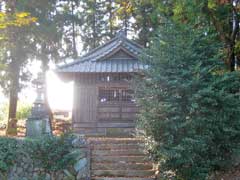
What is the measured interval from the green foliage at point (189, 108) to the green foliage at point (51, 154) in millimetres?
2234

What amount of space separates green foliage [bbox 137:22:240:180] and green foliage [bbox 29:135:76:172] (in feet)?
7.33

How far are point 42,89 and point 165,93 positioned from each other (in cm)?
634

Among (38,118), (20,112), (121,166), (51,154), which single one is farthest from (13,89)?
(51,154)

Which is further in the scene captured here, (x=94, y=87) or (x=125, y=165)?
(x=94, y=87)

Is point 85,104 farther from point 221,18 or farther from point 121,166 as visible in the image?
point 221,18

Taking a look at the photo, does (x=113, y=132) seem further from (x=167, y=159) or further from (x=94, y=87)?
(x=167, y=159)

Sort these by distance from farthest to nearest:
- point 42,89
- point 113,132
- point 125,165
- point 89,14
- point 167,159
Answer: point 89,14 < point 113,132 < point 42,89 < point 125,165 < point 167,159

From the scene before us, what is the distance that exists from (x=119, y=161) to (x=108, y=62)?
665cm

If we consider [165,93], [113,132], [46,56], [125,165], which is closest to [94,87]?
[113,132]

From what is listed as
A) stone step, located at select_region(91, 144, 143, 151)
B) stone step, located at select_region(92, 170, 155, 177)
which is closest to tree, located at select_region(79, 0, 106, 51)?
stone step, located at select_region(91, 144, 143, 151)

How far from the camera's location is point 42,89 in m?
13.9

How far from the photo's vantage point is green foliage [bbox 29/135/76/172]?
8766 millimetres

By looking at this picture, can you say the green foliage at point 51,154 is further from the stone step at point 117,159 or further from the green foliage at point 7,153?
the stone step at point 117,159

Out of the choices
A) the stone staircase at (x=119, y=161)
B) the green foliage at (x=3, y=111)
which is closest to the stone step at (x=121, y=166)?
the stone staircase at (x=119, y=161)
